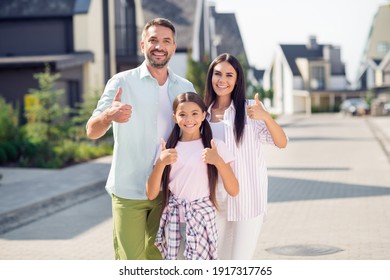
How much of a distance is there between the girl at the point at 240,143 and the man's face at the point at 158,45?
28 centimetres

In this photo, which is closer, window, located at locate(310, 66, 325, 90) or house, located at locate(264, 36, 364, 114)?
house, located at locate(264, 36, 364, 114)

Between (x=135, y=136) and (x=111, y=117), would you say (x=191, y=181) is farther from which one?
(x=111, y=117)

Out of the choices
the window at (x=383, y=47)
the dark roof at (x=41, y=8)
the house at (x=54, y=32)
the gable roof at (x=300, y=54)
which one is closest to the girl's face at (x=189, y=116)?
the house at (x=54, y=32)

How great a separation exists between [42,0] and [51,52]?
1.74 meters

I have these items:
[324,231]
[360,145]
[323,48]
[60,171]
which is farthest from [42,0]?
[323,48]

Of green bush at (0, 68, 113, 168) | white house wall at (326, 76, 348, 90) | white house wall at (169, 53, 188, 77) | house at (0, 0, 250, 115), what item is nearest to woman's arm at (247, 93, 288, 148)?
green bush at (0, 68, 113, 168)

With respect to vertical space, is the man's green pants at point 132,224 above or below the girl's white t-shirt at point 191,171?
below

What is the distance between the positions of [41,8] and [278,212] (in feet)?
61.0

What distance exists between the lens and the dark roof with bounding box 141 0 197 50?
3712 centimetres

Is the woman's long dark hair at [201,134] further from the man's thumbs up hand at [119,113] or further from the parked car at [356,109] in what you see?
the parked car at [356,109]

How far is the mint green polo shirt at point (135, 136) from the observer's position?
459 cm

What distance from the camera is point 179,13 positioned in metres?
38.3

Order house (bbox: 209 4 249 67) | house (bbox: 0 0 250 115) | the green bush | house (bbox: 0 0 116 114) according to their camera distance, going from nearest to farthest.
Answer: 1. the green bush
2. house (bbox: 0 0 250 115)
3. house (bbox: 0 0 116 114)
4. house (bbox: 209 4 249 67)

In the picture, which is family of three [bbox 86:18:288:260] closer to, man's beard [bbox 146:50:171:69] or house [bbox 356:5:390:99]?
man's beard [bbox 146:50:171:69]
